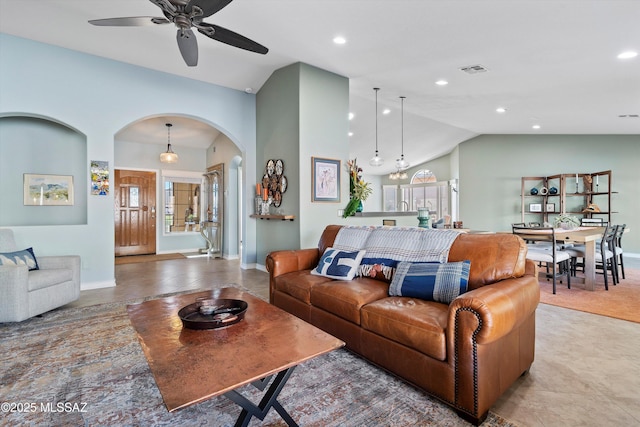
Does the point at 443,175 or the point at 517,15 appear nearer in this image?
the point at 517,15

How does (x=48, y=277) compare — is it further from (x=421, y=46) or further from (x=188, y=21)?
(x=421, y=46)

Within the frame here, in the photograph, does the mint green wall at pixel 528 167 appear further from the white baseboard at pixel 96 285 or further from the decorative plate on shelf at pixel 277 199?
the white baseboard at pixel 96 285

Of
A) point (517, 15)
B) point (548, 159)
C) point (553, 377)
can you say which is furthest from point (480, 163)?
point (553, 377)

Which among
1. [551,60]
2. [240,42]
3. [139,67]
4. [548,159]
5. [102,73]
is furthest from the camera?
[548,159]

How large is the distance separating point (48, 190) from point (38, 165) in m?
0.41

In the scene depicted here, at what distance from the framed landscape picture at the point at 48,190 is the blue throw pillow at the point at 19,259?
154 cm

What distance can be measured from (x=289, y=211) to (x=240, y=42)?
8.73ft

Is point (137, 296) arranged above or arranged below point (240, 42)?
below

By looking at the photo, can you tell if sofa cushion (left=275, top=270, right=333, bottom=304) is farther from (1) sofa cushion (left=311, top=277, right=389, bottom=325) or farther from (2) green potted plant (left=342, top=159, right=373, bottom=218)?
(2) green potted plant (left=342, top=159, right=373, bottom=218)

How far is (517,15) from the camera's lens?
9.96 ft

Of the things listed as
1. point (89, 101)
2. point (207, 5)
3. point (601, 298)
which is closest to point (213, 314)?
point (207, 5)

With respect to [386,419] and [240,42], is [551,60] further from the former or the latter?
[386,419]

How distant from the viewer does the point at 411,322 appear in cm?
183

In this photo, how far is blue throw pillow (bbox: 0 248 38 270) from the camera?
323 cm
